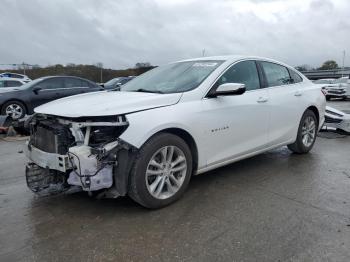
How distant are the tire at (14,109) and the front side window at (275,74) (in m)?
7.70

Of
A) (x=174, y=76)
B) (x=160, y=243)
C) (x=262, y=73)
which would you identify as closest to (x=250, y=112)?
(x=262, y=73)

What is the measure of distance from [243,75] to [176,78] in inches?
36.5

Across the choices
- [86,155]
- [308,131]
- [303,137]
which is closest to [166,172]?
[86,155]

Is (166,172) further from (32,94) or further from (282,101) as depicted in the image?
(32,94)

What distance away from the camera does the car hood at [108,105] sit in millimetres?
3446

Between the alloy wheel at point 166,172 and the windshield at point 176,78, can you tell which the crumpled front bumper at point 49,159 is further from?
the windshield at point 176,78

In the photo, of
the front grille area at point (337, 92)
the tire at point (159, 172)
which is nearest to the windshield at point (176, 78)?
the tire at point (159, 172)

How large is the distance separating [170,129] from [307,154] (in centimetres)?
331

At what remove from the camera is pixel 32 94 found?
35.2 ft

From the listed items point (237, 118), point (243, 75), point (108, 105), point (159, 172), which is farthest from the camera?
point (243, 75)

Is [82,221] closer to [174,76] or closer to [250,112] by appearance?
[174,76]

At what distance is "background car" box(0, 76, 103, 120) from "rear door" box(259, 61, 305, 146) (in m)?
7.60

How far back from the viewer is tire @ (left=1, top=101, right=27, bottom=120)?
34.1 ft

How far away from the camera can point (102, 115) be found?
338 cm
